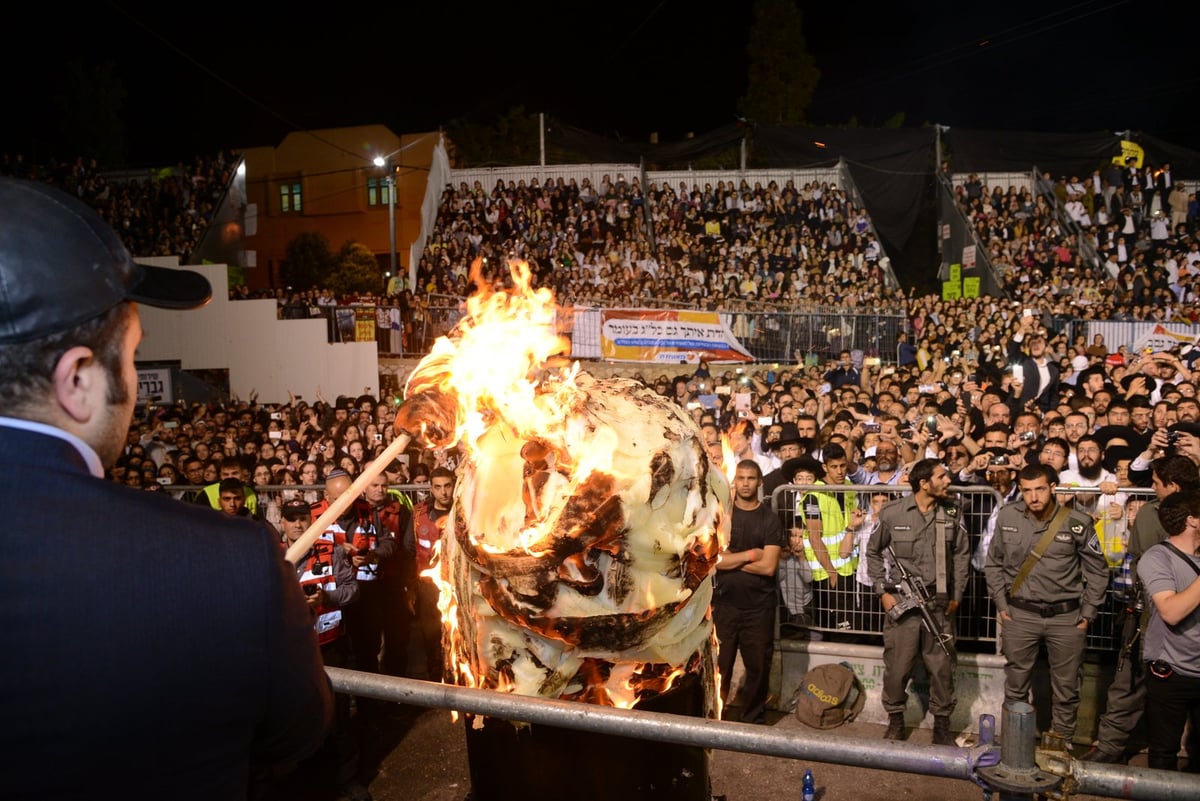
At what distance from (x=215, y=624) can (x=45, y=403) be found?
17.2 inches

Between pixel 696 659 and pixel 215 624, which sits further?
pixel 696 659

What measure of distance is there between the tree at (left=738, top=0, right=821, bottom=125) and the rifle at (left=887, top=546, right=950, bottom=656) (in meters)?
39.9

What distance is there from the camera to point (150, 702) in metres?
1.20

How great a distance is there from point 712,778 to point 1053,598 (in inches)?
109

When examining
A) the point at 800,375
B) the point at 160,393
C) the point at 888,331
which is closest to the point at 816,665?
the point at 800,375

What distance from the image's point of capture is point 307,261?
38.2 metres

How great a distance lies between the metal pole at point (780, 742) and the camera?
184cm

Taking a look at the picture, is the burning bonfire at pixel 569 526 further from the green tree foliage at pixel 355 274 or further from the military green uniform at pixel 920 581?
the green tree foliage at pixel 355 274

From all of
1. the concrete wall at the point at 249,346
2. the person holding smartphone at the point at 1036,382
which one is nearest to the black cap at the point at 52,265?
the person holding smartphone at the point at 1036,382

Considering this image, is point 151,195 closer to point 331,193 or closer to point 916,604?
point 331,193

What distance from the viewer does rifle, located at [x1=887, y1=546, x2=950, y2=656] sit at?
6.39m

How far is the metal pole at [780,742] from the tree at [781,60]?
144 feet

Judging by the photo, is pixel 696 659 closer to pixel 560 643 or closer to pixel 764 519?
pixel 560 643

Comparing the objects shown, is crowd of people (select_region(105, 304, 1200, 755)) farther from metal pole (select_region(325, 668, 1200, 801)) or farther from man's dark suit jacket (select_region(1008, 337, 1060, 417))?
metal pole (select_region(325, 668, 1200, 801))
